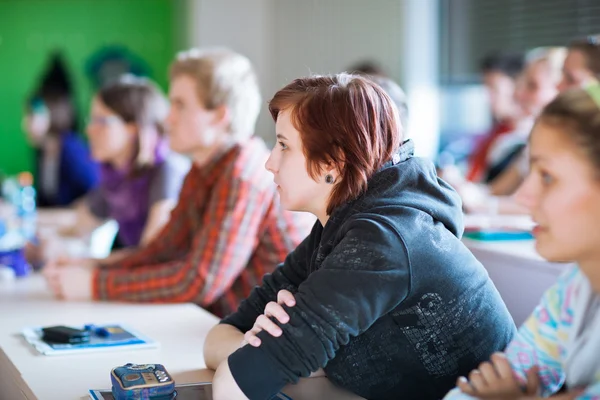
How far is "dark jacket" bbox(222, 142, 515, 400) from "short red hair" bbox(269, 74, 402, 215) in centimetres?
3

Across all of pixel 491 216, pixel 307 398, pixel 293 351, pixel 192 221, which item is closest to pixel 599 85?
pixel 293 351

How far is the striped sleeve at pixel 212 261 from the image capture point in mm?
1999

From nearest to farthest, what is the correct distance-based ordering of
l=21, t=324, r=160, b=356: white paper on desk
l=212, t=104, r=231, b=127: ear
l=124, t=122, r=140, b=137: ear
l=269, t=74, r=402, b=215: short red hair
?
l=269, t=74, r=402, b=215: short red hair, l=21, t=324, r=160, b=356: white paper on desk, l=212, t=104, r=231, b=127: ear, l=124, t=122, r=140, b=137: ear

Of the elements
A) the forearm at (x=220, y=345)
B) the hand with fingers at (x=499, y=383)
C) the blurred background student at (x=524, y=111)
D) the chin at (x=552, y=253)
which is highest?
the chin at (x=552, y=253)

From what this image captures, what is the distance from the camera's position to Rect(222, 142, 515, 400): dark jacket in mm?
1089

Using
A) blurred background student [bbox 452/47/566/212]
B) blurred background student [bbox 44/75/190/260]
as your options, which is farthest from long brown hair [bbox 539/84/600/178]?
blurred background student [bbox 452/47/566/212]

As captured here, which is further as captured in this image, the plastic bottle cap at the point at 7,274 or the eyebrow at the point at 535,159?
the plastic bottle cap at the point at 7,274

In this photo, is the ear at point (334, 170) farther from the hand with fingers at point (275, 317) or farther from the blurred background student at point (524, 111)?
the blurred background student at point (524, 111)

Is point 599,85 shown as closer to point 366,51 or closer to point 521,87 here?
point 521,87

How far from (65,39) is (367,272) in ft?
18.5

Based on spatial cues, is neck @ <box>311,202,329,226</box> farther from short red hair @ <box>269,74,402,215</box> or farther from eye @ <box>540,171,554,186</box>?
eye @ <box>540,171,554,186</box>

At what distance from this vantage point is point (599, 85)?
3.05 ft

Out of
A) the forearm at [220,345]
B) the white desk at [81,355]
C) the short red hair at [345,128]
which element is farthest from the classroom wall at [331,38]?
the short red hair at [345,128]

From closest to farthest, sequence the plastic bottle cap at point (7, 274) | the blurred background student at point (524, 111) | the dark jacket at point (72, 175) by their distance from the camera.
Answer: the plastic bottle cap at point (7, 274) < the blurred background student at point (524, 111) < the dark jacket at point (72, 175)
